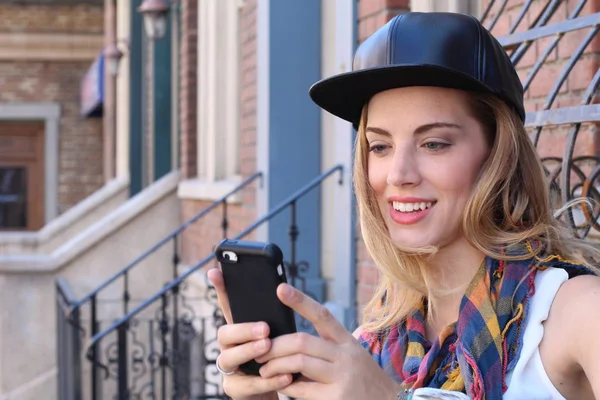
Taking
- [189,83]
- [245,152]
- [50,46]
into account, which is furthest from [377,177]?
[50,46]

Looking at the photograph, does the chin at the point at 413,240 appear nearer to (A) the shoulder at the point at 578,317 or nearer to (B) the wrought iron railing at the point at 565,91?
(A) the shoulder at the point at 578,317

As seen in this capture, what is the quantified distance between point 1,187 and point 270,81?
1376 centimetres

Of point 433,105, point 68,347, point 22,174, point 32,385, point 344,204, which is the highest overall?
point 433,105

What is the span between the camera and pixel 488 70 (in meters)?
1.79

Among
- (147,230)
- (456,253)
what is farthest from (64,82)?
(456,253)

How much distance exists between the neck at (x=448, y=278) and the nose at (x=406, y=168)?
139 mm

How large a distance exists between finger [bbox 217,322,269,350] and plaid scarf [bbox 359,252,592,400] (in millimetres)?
299

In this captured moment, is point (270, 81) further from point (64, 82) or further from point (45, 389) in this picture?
point (64, 82)

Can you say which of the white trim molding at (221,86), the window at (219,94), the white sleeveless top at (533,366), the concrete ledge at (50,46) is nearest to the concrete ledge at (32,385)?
the window at (219,94)

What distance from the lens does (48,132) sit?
59.5 ft

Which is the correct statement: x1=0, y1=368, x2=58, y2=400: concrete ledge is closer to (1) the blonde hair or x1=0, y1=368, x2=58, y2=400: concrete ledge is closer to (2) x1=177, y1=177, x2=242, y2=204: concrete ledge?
(2) x1=177, y1=177, x2=242, y2=204: concrete ledge

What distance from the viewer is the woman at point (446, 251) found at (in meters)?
1.65

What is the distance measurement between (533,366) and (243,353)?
1.50 ft

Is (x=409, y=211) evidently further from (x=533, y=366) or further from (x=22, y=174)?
(x=22, y=174)
